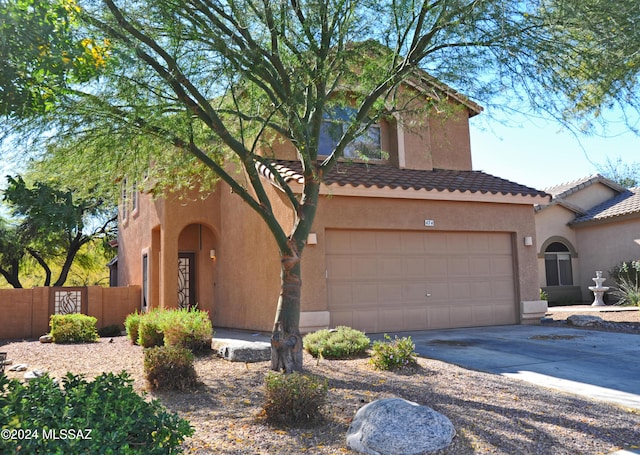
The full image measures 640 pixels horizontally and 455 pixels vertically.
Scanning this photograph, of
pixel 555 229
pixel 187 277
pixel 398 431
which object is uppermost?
pixel 555 229

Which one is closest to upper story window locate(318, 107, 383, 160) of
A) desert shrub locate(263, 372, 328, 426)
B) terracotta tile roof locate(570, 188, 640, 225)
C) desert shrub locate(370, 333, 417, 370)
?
desert shrub locate(370, 333, 417, 370)

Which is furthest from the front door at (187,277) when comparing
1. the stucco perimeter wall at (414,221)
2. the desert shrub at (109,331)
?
the stucco perimeter wall at (414,221)

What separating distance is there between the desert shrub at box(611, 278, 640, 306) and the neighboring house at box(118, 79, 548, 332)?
25.2 ft

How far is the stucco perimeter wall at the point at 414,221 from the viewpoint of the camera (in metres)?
12.3

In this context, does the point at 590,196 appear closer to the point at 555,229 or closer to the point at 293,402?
the point at 555,229

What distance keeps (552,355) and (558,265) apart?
15.8 m

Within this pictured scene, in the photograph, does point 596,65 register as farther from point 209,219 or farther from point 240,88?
point 209,219

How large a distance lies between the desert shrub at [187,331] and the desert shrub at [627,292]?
16.2 m

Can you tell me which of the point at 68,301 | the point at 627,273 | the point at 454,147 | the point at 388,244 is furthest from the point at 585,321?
the point at 68,301

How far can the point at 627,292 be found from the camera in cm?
2097

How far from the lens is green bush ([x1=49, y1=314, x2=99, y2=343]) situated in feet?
45.7

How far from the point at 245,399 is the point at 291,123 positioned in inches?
159

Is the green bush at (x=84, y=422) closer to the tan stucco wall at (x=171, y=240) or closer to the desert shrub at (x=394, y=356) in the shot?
the desert shrub at (x=394, y=356)

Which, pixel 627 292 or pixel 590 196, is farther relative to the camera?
pixel 590 196
